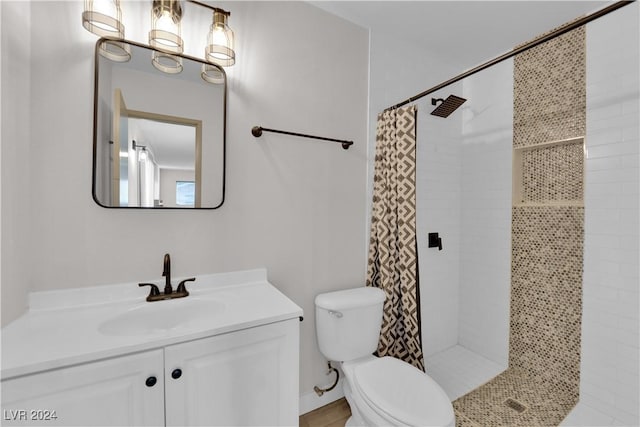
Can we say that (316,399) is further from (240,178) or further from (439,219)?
(439,219)

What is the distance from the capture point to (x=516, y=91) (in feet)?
6.81

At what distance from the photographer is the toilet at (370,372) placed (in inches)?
45.3

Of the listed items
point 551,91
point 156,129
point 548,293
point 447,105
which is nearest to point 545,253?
point 548,293

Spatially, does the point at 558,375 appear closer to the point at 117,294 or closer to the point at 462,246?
the point at 462,246

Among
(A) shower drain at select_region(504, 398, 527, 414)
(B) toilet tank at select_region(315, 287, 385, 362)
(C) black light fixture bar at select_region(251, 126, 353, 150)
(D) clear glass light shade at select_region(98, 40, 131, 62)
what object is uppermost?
(D) clear glass light shade at select_region(98, 40, 131, 62)

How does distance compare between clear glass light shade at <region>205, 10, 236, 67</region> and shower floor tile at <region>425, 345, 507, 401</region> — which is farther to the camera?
shower floor tile at <region>425, 345, 507, 401</region>

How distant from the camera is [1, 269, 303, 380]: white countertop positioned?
795mm

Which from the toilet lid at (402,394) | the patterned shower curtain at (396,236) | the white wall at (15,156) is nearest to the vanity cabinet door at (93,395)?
the white wall at (15,156)

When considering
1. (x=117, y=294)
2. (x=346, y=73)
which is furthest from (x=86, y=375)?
(x=346, y=73)

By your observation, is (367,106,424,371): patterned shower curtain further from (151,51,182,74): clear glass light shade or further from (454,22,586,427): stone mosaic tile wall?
(151,51,182,74): clear glass light shade

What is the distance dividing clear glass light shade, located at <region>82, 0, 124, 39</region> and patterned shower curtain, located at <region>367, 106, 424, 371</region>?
4.62 ft

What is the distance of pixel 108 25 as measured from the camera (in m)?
1.12

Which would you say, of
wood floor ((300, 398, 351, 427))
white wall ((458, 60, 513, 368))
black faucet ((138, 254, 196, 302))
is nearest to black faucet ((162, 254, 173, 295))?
black faucet ((138, 254, 196, 302))

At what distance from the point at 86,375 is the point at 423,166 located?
2.18m
